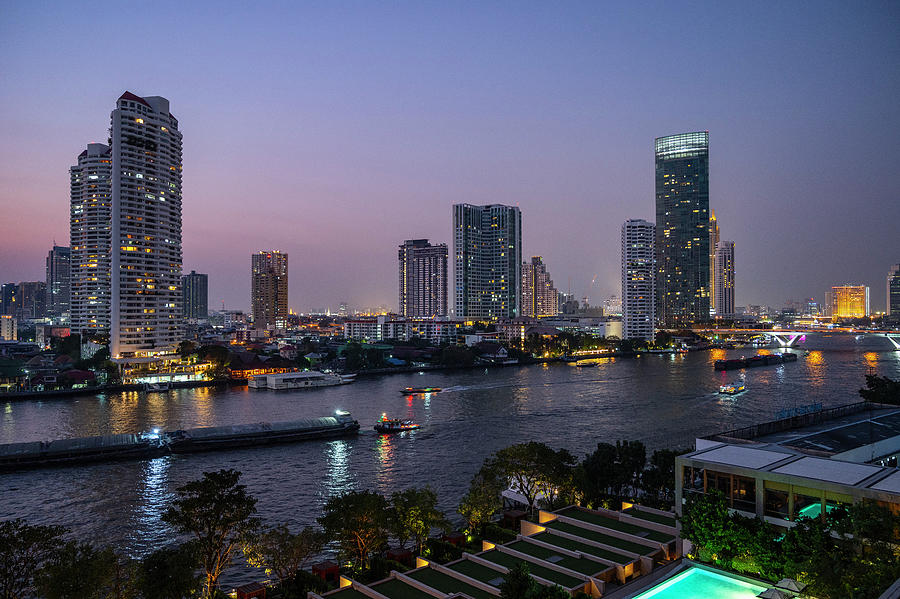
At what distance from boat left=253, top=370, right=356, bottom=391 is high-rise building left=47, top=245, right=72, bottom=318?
215ft

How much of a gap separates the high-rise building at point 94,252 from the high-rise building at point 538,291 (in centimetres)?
8199

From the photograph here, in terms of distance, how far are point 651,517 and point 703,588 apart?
9.86 ft

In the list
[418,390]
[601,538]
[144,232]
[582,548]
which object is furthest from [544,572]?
[144,232]

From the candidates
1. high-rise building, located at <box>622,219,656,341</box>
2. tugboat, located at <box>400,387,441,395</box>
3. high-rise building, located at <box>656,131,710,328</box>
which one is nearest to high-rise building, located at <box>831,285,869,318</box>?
high-rise building, located at <box>656,131,710,328</box>

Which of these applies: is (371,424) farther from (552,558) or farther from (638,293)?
(638,293)

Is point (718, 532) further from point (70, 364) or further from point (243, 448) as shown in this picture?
point (70, 364)

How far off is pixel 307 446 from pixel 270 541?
12.0 m

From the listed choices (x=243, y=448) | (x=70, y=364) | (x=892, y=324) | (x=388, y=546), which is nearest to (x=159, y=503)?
(x=243, y=448)

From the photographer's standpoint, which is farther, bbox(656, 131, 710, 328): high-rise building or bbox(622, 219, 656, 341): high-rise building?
bbox(656, 131, 710, 328): high-rise building

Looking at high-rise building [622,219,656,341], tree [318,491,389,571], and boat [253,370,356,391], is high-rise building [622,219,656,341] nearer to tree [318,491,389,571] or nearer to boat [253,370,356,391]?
boat [253,370,356,391]

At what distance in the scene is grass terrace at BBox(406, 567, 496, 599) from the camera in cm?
793

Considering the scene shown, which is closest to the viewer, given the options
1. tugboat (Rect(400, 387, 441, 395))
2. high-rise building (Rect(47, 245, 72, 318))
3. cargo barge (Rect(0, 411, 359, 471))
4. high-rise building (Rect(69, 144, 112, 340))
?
cargo barge (Rect(0, 411, 359, 471))

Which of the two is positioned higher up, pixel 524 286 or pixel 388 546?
pixel 524 286

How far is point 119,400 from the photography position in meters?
31.8
